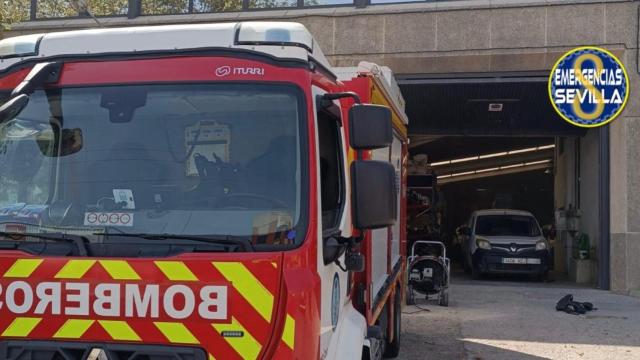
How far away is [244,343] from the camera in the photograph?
2.71 m

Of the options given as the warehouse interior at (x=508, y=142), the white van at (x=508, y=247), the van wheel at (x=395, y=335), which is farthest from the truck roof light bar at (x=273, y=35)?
the white van at (x=508, y=247)

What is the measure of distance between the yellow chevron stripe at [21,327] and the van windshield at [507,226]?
14293 millimetres

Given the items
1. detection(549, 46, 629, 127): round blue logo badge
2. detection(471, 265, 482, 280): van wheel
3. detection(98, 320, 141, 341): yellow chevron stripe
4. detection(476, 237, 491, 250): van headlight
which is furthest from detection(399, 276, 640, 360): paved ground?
detection(98, 320, 141, 341): yellow chevron stripe

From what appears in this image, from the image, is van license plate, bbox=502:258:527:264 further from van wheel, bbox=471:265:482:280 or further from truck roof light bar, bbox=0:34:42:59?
truck roof light bar, bbox=0:34:42:59

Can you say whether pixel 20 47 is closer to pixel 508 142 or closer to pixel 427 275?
pixel 427 275

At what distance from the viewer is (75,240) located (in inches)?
115

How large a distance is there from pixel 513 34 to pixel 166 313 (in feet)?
37.1

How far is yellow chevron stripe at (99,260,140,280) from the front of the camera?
9.16 ft

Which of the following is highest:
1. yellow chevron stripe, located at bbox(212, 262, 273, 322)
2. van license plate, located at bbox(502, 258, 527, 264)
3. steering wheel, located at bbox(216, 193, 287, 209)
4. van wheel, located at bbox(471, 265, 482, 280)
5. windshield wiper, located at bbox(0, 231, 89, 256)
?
steering wheel, located at bbox(216, 193, 287, 209)

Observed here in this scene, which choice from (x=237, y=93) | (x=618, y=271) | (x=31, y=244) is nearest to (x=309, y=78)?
(x=237, y=93)

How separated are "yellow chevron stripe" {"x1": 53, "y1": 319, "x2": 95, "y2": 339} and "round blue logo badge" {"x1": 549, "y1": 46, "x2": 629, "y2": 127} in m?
11.6

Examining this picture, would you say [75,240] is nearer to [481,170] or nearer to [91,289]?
[91,289]

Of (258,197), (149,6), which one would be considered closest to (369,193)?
(258,197)

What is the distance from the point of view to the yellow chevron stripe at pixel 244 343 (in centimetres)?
271
